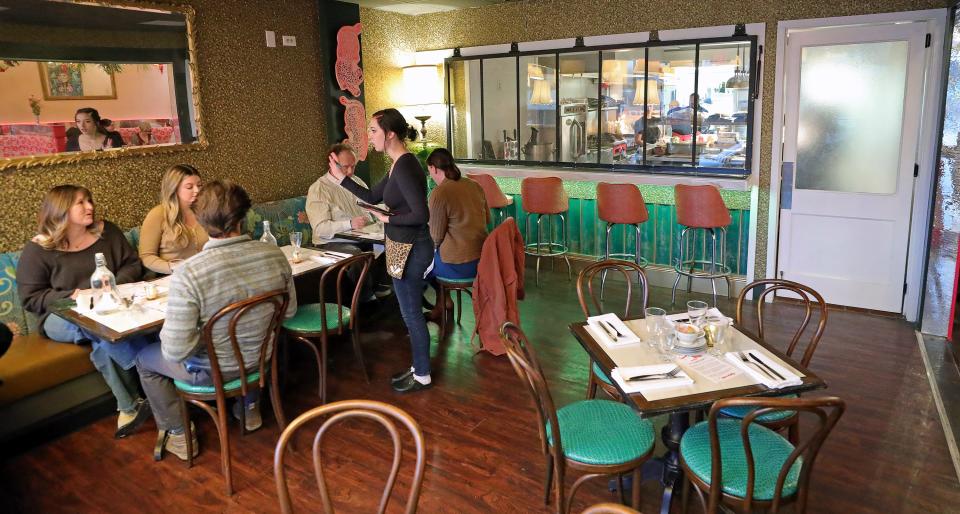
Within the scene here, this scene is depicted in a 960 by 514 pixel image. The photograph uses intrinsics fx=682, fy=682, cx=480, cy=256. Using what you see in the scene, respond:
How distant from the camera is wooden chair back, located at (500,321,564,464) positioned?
7.27 ft

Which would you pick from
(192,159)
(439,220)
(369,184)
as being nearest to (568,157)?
(369,184)

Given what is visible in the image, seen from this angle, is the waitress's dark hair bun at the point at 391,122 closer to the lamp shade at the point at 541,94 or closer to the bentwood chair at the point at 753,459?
the bentwood chair at the point at 753,459

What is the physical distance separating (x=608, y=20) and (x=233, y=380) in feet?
Answer: 14.7

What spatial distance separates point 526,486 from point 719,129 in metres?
3.74

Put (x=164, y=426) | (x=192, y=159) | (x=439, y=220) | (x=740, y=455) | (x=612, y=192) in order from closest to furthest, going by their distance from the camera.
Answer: (x=740, y=455), (x=164, y=426), (x=439, y=220), (x=192, y=159), (x=612, y=192)

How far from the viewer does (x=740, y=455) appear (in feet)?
7.28

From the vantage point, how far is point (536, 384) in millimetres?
2230

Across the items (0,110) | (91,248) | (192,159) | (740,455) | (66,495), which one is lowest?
(66,495)

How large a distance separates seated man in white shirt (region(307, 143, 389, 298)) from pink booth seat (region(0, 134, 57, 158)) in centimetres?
164

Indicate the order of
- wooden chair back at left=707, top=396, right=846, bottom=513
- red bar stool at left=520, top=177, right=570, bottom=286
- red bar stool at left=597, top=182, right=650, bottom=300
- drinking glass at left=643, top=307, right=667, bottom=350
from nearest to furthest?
wooden chair back at left=707, top=396, right=846, bottom=513
drinking glass at left=643, top=307, right=667, bottom=350
red bar stool at left=597, top=182, right=650, bottom=300
red bar stool at left=520, top=177, right=570, bottom=286

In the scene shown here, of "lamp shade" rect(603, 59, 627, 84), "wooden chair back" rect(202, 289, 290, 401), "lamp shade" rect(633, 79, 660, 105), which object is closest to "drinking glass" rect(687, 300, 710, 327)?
"wooden chair back" rect(202, 289, 290, 401)

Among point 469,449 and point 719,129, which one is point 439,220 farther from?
point 719,129

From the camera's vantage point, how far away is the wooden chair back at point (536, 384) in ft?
7.27

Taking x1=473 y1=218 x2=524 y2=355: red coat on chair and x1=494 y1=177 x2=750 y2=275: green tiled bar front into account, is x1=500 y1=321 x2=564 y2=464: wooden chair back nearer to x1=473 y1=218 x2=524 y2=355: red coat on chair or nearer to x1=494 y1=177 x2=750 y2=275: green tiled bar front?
x1=473 y1=218 x2=524 y2=355: red coat on chair
